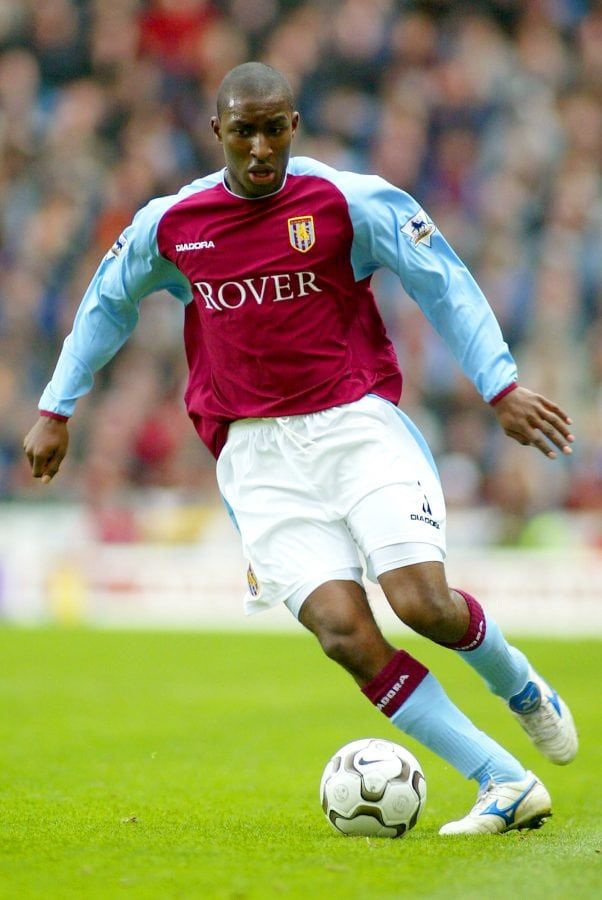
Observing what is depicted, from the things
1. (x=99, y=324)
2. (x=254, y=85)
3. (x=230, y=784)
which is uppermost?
(x=254, y=85)

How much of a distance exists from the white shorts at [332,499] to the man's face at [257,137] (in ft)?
2.61

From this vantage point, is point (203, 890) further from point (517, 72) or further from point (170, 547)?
point (517, 72)

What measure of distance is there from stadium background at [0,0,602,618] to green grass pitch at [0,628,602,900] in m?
2.62

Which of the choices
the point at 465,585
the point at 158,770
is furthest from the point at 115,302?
the point at 465,585

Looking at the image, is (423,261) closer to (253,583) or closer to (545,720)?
(253,583)

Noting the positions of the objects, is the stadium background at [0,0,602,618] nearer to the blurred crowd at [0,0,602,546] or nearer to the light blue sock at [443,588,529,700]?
the blurred crowd at [0,0,602,546]

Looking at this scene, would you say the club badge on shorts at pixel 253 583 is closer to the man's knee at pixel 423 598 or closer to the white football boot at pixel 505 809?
the man's knee at pixel 423 598

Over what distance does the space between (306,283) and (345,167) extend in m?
11.9

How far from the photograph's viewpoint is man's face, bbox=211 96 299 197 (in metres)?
4.81

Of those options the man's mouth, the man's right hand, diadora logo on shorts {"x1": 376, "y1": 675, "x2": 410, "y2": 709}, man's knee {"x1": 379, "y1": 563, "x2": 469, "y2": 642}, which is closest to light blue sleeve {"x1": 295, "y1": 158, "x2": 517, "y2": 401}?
the man's mouth

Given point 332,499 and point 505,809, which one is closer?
point 505,809

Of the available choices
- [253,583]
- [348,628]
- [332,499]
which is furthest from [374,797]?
[332,499]

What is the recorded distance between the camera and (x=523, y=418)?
15.5 ft

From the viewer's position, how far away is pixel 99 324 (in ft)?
17.7
